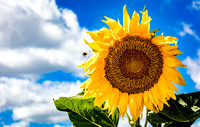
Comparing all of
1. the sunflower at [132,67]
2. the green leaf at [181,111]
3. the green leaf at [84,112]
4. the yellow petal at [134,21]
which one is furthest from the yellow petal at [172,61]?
the green leaf at [84,112]

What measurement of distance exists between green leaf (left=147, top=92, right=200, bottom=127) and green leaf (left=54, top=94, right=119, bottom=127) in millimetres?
720

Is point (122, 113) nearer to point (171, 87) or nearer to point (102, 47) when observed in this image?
point (171, 87)

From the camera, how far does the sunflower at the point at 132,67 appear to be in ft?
9.75

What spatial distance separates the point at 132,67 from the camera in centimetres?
332

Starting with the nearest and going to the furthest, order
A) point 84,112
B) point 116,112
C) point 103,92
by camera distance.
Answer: point 103,92 → point 84,112 → point 116,112

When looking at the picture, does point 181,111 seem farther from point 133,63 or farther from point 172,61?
point 133,63

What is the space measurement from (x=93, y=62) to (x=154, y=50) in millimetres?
779

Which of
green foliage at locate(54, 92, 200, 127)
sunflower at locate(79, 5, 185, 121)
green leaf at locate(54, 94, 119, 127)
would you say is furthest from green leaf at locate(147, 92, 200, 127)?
green leaf at locate(54, 94, 119, 127)

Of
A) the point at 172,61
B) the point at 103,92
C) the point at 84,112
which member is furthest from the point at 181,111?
the point at 84,112

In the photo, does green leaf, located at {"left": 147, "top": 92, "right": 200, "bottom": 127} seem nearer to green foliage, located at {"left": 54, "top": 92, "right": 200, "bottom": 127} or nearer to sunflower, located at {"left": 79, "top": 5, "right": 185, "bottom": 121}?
green foliage, located at {"left": 54, "top": 92, "right": 200, "bottom": 127}

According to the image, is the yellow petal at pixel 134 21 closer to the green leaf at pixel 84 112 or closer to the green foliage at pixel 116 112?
the green foliage at pixel 116 112

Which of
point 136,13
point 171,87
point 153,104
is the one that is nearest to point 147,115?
point 153,104

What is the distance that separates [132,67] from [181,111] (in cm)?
81


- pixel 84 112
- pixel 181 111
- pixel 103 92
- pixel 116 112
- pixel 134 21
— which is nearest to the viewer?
pixel 134 21
